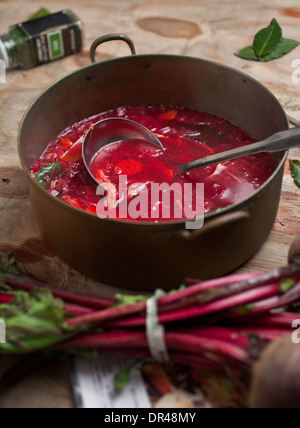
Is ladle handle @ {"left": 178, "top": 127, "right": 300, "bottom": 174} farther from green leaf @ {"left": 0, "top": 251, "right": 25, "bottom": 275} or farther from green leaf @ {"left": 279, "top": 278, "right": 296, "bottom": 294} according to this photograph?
green leaf @ {"left": 0, "top": 251, "right": 25, "bottom": 275}

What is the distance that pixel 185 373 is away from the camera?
117cm

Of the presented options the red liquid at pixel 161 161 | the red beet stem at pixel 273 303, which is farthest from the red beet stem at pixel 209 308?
the red liquid at pixel 161 161

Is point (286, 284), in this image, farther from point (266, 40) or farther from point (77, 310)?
point (266, 40)

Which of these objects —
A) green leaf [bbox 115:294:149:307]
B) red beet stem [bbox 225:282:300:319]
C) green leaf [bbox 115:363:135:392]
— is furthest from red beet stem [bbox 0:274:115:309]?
red beet stem [bbox 225:282:300:319]

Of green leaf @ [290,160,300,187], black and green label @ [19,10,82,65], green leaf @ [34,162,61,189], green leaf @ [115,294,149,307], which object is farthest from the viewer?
black and green label @ [19,10,82,65]

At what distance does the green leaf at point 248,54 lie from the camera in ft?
6.77

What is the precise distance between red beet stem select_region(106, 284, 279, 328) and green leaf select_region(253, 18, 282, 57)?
119 cm

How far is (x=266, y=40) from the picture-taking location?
2.04 meters

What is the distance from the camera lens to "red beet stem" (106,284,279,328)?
1.11 metres

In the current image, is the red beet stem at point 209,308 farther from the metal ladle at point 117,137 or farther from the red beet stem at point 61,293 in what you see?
the metal ladle at point 117,137

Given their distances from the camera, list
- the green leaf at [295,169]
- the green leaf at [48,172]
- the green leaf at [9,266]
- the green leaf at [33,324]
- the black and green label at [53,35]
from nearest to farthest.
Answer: the green leaf at [33,324] → the green leaf at [9,266] → the green leaf at [48,172] → the green leaf at [295,169] → the black and green label at [53,35]

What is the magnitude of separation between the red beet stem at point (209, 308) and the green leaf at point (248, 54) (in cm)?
118

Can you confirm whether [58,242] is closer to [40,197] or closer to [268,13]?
[40,197]

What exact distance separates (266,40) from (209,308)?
1281 mm
